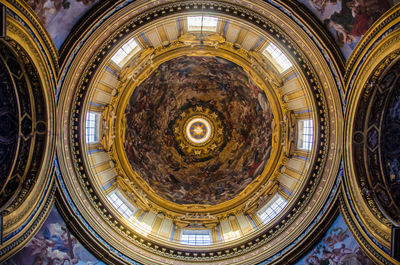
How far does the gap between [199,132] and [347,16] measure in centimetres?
1684

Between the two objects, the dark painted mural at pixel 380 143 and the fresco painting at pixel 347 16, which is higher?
the fresco painting at pixel 347 16

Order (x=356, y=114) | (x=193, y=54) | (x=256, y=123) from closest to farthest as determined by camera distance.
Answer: (x=356, y=114)
(x=193, y=54)
(x=256, y=123)

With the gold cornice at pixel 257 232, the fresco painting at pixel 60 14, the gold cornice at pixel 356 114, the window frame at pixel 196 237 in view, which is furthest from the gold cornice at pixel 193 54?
the gold cornice at pixel 356 114

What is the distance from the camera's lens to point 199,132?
90.2ft

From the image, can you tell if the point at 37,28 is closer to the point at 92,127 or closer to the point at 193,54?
the point at 92,127

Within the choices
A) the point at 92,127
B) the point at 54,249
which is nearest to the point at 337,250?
the point at 54,249

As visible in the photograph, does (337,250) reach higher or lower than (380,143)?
lower

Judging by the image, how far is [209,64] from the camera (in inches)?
906

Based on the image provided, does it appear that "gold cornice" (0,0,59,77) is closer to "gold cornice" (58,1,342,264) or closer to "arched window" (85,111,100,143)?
"gold cornice" (58,1,342,264)

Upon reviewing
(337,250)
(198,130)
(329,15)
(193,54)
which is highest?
(193,54)

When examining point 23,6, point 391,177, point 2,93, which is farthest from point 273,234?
point 23,6

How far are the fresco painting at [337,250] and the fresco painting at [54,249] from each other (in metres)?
11.6

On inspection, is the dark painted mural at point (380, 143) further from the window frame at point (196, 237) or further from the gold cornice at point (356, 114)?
the window frame at point (196, 237)

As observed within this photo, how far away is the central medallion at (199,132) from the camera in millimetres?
26969
